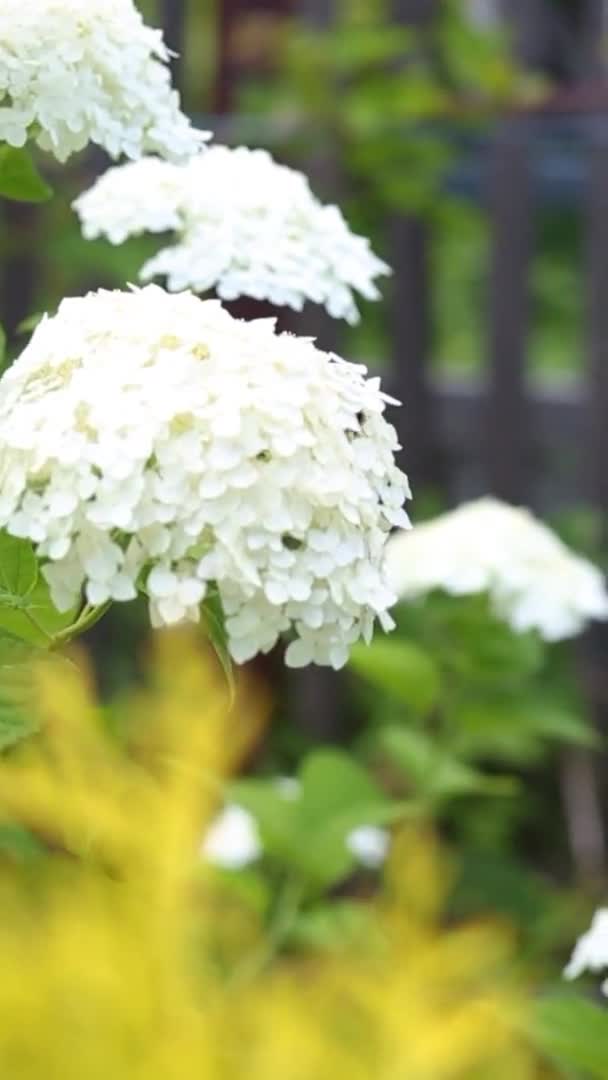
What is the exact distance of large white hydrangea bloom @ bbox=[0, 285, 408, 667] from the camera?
700 mm

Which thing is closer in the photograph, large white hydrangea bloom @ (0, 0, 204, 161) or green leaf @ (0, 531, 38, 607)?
green leaf @ (0, 531, 38, 607)

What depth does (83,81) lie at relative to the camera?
0.89 meters

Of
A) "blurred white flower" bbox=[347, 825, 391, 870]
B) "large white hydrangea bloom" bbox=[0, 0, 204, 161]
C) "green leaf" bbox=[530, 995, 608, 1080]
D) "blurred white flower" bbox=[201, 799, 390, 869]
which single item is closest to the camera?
"large white hydrangea bloom" bbox=[0, 0, 204, 161]

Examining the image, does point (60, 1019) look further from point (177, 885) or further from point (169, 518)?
point (169, 518)

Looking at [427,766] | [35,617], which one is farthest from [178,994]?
[427,766]

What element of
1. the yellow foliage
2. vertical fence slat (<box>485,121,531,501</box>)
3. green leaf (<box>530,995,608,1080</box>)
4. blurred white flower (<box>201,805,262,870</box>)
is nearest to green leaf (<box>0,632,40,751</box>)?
the yellow foliage

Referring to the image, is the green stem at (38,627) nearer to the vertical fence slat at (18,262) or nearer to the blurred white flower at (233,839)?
the blurred white flower at (233,839)

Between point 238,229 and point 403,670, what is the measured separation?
527 mm

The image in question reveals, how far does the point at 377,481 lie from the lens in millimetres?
756

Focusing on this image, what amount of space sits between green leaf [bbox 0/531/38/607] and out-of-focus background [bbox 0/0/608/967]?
1.55 metres

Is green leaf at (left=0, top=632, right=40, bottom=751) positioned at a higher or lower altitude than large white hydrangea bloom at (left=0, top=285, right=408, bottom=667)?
lower

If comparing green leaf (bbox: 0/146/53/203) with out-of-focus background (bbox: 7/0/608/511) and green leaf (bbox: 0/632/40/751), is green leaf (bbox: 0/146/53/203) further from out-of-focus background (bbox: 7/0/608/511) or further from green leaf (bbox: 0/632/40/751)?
out-of-focus background (bbox: 7/0/608/511)

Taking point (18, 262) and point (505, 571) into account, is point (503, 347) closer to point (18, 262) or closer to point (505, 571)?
point (18, 262)

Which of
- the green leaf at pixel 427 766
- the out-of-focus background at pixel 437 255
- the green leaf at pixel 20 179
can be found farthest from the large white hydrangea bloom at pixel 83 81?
the out-of-focus background at pixel 437 255
